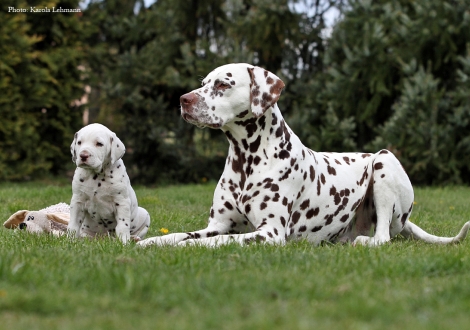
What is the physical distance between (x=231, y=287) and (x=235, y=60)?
11.5 m

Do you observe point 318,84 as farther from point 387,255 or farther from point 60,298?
point 60,298

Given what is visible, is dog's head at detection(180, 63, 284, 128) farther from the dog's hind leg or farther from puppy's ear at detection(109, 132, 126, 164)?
the dog's hind leg

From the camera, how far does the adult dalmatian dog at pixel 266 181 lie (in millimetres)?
5656

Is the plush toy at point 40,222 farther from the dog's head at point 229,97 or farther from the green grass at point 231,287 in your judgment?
the dog's head at point 229,97

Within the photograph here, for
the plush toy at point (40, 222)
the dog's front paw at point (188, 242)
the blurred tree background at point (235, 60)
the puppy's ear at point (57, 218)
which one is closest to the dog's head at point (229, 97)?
the dog's front paw at point (188, 242)

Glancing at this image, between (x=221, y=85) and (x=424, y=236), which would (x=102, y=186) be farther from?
(x=424, y=236)

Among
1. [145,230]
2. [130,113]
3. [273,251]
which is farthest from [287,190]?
[130,113]

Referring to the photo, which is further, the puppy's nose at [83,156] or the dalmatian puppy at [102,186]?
the dalmatian puppy at [102,186]

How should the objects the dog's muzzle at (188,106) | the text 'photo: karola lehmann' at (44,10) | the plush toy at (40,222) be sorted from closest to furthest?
the dog's muzzle at (188,106) < the plush toy at (40,222) < the text 'photo: karola lehmann' at (44,10)

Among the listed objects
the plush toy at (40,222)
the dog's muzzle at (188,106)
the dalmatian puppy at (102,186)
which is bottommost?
the plush toy at (40,222)

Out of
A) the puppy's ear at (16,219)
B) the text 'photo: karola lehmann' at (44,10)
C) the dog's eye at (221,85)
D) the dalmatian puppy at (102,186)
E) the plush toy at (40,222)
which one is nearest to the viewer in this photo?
the dog's eye at (221,85)

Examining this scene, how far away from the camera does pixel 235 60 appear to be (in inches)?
582

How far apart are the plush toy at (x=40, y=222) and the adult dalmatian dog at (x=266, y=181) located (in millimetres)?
1703

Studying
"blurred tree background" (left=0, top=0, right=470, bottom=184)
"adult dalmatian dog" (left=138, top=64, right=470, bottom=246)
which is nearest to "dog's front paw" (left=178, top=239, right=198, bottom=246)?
"adult dalmatian dog" (left=138, top=64, right=470, bottom=246)
